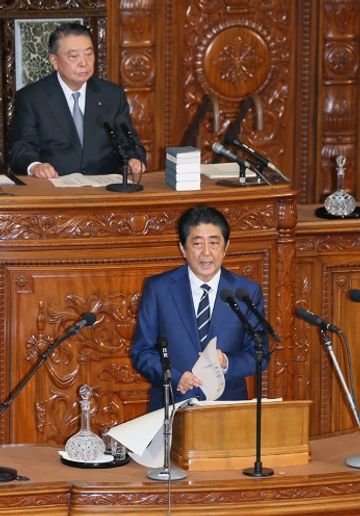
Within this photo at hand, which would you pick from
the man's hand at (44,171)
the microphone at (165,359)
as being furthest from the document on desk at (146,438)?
the man's hand at (44,171)

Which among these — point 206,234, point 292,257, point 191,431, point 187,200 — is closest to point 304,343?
point 292,257

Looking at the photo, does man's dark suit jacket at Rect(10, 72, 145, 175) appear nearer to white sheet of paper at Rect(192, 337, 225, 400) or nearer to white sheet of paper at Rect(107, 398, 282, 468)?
white sheet of paper at Rect(192, 337, 225, 400)

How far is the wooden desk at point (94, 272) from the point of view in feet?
22.7

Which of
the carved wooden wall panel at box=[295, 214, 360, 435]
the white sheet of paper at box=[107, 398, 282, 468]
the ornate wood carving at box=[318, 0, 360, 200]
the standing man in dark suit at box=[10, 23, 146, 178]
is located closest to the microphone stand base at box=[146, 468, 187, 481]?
the white sheet of paper at box=[107, 398, 282, 468]

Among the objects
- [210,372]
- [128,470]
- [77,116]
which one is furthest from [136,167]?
[128,470]

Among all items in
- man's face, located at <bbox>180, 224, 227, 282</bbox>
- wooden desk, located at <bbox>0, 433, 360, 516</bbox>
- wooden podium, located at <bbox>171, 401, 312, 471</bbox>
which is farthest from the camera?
man's face, located at <bbox>180, 224, 227, 282</bbox>

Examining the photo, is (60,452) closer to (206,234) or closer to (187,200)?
(206,234)

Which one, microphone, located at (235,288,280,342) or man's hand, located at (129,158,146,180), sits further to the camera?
man's hand, located at (129,158,146,180)

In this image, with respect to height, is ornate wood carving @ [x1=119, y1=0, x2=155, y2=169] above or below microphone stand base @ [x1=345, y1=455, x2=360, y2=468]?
above

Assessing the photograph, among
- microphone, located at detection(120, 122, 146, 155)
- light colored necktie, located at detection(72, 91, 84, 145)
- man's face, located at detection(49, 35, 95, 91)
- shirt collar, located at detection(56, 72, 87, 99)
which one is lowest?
microphone, located at detection(120, 122, 146, 155)

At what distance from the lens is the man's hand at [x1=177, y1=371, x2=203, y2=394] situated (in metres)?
5.82

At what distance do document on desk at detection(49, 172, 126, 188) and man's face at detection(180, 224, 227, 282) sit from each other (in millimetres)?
1113

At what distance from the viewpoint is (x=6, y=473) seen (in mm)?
5172

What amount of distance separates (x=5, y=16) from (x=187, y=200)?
99.0 inches
